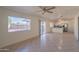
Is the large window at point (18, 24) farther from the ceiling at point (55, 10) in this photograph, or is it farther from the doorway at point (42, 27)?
the doorway at point (42, 27)

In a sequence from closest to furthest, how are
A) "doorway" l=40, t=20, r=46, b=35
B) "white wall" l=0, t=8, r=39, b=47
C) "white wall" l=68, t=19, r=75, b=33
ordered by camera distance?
"white wall" l=0, t=8, r=39, b=47, "white wall" l=68, t=19, r=75, b=33, "doorway" l=40, t=20, r=46, b=35

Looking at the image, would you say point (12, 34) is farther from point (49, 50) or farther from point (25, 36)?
point (49, 50)

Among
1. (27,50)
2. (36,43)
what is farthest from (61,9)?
(27,50)

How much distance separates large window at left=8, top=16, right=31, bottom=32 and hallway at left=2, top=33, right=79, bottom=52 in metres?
0.30

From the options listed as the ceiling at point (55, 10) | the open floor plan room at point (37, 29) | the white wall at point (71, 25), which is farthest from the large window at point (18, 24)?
the white wall at point (71, 25)

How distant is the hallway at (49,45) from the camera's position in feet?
6.14

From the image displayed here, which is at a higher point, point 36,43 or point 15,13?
point 15,13

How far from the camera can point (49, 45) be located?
6.23 ft

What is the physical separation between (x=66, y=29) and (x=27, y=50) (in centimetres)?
95

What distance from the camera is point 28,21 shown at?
1992 mm

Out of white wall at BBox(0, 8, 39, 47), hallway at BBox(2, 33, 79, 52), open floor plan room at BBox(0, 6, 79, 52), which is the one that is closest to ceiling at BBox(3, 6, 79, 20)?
open floor plan room at BBox(0, 6, 79, 52)

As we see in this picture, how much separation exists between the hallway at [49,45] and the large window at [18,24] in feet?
0.97

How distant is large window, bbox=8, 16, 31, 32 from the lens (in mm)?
1834

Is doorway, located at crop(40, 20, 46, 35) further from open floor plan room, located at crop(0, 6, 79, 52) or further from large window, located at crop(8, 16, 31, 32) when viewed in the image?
large window, located at crop(8, 16, 31, 32)
